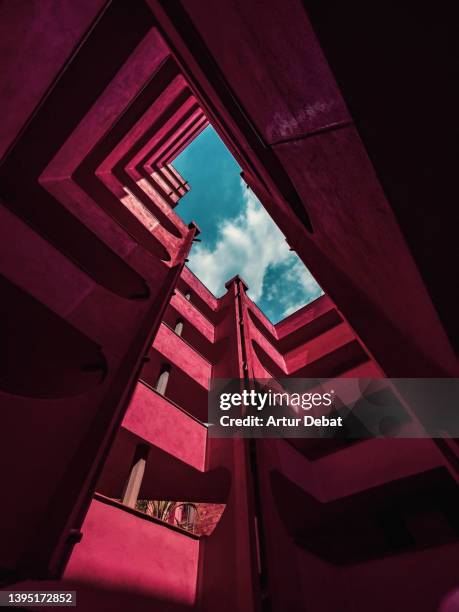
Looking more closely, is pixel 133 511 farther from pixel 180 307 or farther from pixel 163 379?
pixel 180 307

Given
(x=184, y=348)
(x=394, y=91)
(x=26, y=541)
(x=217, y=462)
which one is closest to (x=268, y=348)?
(x=184, y=348)

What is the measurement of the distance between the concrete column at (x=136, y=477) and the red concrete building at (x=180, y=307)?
42 millimetres

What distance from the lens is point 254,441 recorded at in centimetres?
745

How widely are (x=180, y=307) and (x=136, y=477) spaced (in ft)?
22.9

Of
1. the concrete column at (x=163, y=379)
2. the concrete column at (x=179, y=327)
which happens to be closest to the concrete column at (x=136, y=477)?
the concrete column at (x=163, y=379)

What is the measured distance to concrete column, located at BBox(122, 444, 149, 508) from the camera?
20.1 feet

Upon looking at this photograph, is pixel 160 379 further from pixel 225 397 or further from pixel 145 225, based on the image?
pixel 145 225

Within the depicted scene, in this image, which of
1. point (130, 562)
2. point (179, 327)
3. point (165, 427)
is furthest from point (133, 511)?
point (179, 327)

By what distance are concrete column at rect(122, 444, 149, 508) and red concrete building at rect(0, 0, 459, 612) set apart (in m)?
0.04

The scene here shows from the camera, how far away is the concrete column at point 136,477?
20.1ft

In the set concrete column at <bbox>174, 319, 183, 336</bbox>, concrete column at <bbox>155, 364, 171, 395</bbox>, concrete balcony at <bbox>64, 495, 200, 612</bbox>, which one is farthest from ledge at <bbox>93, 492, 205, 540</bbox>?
concrete column at <bbox>174, 319, 183, 336</bbox>

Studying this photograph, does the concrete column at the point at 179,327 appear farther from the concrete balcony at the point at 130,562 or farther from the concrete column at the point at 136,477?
the concrete balcony at the point at 130,562

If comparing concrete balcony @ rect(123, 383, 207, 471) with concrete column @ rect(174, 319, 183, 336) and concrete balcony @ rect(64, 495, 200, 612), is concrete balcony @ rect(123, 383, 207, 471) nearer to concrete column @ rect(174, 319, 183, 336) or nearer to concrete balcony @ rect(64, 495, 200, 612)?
concrete balcony @ rect(64, 495, 200, 612)

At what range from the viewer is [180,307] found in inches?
491
